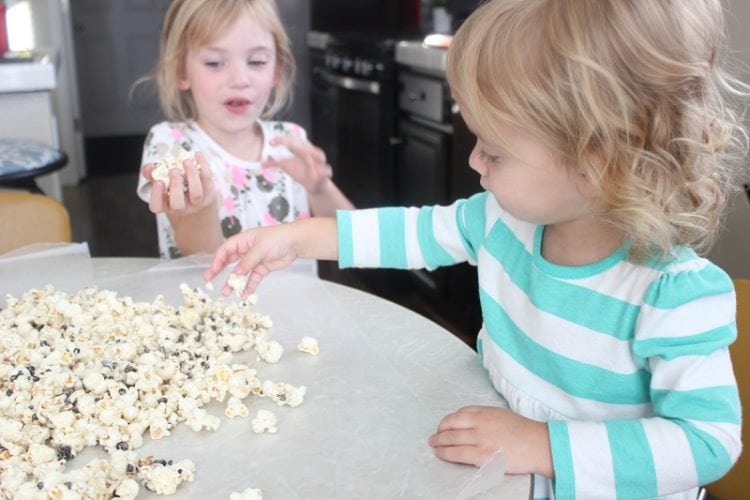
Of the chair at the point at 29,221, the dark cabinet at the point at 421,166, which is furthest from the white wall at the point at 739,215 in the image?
the chair at the point at 29,221

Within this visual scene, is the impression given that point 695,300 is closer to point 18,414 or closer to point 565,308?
point 565,308

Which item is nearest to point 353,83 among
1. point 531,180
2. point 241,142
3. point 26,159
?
point 26,159

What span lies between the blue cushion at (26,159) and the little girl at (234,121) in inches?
29.7

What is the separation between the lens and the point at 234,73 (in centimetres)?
169

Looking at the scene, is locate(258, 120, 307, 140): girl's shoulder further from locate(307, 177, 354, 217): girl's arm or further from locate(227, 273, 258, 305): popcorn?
locate(227, 273, 258, 305): popcorn

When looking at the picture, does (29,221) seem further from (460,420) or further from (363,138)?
(363,138)

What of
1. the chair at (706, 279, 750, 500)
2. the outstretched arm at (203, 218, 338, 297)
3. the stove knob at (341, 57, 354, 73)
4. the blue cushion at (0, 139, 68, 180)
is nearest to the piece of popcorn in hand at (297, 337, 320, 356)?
the outstretched arm at (203, 218, 338, 297)

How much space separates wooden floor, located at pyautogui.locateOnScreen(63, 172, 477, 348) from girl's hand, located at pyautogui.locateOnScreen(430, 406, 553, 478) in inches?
76.1

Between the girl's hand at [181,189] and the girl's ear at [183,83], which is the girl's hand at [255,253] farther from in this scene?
the girl's ear at [183,83]

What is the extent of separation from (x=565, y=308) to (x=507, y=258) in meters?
0.14

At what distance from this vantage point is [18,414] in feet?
2.79

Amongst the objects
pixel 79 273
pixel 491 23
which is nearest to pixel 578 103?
pixel 491 23

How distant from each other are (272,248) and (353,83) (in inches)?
96.6

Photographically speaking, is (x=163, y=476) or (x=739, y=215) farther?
(x=739, y=215)
